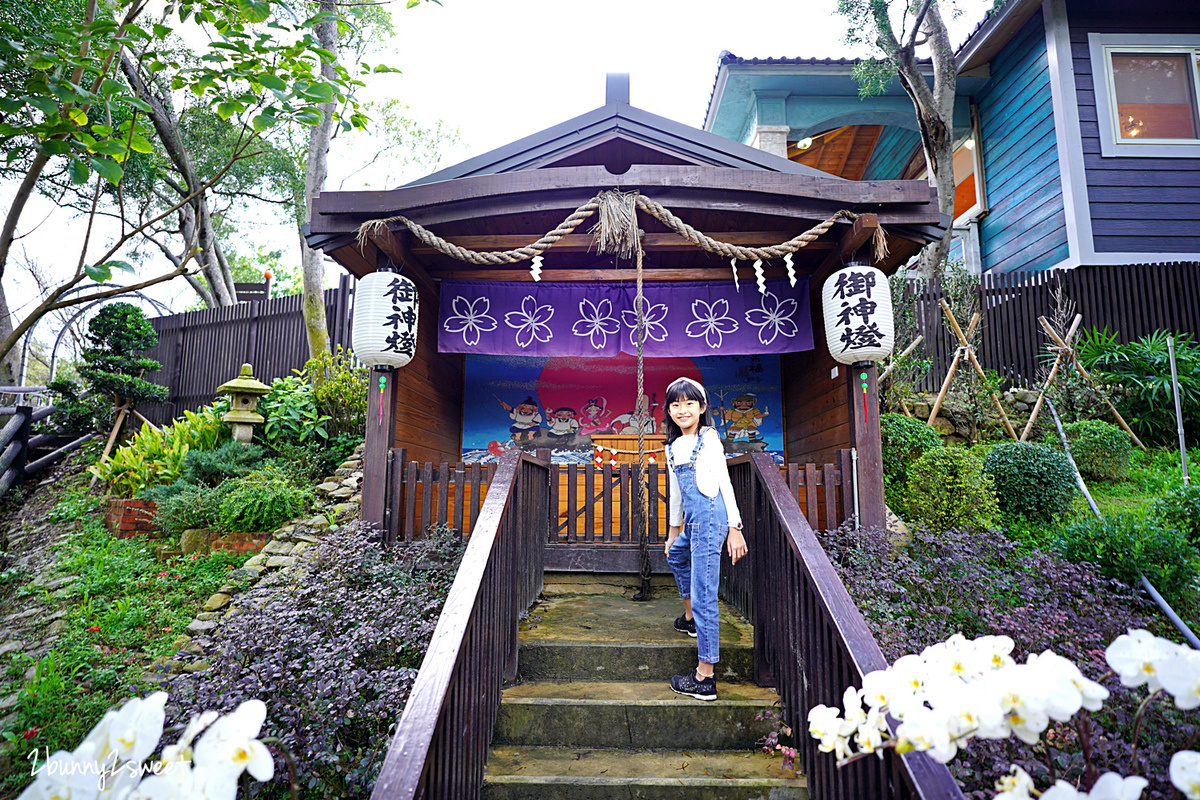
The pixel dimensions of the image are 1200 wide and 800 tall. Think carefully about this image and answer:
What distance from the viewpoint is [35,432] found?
11.4 m

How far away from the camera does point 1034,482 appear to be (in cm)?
645

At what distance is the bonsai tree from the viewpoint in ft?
34.6

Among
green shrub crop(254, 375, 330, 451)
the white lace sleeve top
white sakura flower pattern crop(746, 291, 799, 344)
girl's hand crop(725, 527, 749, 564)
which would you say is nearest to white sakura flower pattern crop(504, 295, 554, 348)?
white sakura flower pattern crop(746, 291, 799, 344)

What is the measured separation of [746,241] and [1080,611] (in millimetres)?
4170

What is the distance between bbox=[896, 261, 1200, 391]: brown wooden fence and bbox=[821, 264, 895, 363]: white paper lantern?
4467 mm

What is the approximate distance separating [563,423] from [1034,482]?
574 centimetres

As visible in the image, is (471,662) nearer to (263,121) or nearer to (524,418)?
(263,121)

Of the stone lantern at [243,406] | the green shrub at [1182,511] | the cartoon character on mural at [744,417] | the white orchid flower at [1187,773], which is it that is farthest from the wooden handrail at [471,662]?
the stone lantern at [243,406]

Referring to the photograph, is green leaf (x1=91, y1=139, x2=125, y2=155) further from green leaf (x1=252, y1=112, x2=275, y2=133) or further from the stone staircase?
the stone staircase

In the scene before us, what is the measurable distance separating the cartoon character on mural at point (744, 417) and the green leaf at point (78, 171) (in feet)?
24.3

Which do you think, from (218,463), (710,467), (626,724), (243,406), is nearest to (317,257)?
(243,406)

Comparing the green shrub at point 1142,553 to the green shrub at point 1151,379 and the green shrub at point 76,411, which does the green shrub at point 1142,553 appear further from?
the green shrub at point 76,411

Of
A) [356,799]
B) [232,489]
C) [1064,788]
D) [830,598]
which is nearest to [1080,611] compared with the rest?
[830,598]

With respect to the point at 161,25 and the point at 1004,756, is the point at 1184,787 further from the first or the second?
the point at 161,25
